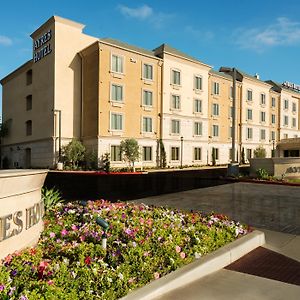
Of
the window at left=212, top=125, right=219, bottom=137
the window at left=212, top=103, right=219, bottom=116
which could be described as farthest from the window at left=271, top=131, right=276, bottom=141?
A: the window at left=212, top=103, right=219, bottom=116

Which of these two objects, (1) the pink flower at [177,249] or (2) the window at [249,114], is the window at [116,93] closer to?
(2) the window at [249,114]

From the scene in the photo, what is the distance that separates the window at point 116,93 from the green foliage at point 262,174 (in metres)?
21.3

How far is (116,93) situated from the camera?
4062 cm

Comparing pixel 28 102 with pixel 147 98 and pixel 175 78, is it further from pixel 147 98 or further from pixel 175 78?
pixel 175 78

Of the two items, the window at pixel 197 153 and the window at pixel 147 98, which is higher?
the window at pixel 147 98

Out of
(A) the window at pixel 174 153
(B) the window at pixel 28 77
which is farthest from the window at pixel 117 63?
(B) the window at pixel 28 77

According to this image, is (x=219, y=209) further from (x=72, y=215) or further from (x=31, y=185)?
(x=31, y=185)

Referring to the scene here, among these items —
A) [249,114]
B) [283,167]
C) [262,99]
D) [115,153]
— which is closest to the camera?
[283,167]

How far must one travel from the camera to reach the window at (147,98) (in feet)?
142

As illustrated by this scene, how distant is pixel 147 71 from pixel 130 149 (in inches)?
462

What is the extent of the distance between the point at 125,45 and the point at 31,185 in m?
41.0

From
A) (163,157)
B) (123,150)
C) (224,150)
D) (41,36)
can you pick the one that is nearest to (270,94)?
(224,150)

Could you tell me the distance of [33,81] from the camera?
46281 mm

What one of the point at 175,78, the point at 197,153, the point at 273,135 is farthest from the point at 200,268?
the point at 273,135
